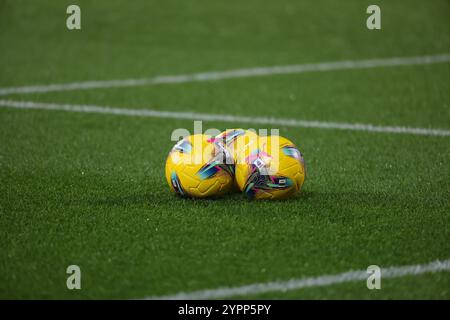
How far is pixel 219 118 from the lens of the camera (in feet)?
27.4

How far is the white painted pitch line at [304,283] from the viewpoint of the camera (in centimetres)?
417

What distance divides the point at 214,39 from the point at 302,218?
24.8 ft

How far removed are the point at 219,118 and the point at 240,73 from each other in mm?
2317

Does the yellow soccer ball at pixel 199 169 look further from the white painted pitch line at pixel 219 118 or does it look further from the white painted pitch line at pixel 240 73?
the white painted pitch line at pixel 240 73

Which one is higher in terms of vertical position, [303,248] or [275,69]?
[275,69]

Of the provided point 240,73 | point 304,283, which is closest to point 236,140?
point 304,283

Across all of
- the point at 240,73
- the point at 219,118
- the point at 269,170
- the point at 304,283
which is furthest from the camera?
the point at 240,73

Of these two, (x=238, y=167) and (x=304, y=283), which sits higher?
(x=238, y=167)

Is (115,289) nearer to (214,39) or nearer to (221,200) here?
(221,200)

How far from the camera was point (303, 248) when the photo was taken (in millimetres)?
4773

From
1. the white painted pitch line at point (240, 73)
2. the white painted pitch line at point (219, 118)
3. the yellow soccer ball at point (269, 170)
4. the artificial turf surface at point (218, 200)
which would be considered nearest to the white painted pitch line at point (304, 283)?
the artificial turf surface at point (218, 200)

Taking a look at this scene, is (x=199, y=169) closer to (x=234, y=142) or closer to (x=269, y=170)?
(x=234, y=142)
